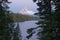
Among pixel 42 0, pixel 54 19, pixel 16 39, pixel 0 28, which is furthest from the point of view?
pixel 16 39

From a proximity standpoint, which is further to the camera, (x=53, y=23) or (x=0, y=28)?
(x=0, y=28)

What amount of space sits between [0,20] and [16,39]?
1479 cm

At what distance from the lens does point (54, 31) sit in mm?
12906

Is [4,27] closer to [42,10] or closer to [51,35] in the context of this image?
[42,10]

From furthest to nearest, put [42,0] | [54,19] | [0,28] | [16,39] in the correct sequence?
[16,39], [0,28], [42,0], [54,19]

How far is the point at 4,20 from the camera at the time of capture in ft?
73.7

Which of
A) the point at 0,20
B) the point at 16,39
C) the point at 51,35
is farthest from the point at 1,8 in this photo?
the point at 16,39

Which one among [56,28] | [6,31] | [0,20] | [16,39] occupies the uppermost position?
[56,28]

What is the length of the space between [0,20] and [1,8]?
3.89ft

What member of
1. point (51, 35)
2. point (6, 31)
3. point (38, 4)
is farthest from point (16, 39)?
point (51, 35)

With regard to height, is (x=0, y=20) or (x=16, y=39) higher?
(x=0, y=20)

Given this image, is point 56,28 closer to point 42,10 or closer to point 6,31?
point 42,10

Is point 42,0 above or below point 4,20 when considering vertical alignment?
above

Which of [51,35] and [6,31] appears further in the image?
[6,31]
